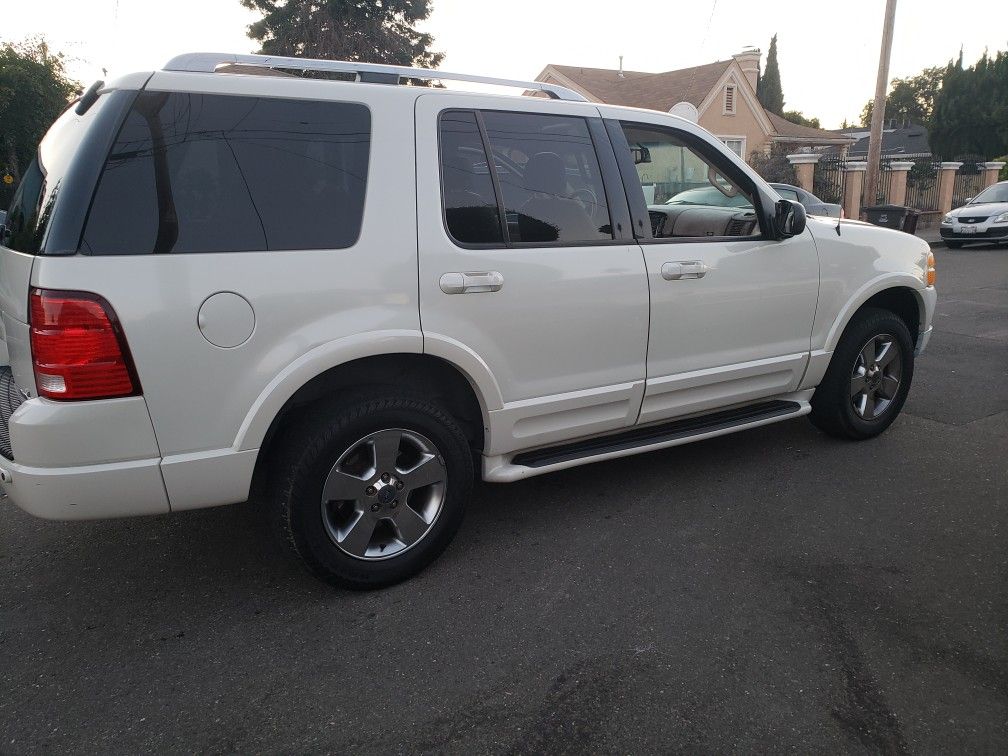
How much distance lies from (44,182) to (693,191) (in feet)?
10.5

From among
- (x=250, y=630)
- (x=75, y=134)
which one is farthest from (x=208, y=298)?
(x=250, y=630)

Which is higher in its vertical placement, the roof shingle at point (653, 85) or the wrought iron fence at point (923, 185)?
the roof shingle at point (653, 85)

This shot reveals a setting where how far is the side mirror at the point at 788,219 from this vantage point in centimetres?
400

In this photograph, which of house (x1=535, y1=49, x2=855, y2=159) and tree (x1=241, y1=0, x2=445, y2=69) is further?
house (x1=535, y1=49, x2=855, y2=159)

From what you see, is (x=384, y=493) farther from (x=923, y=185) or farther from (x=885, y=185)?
(x=923, y=185)

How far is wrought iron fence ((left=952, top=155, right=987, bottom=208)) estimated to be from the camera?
24812mm

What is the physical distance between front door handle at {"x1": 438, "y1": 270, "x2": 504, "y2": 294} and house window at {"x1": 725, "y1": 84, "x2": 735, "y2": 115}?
36052 millimetres

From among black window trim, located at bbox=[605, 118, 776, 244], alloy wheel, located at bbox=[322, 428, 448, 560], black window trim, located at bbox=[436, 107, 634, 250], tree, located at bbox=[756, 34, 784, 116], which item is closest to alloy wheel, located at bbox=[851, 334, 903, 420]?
black window trim, located at bbox=[605, 118, 776, 244]

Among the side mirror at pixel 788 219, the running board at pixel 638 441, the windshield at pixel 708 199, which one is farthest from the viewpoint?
the windshield at pixel 708 199

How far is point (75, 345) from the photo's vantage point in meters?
2.50

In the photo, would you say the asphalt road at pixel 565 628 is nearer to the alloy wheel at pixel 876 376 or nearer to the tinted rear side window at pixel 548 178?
the alloy wheel at pixel 876 376

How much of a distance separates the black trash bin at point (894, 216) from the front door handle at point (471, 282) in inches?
692

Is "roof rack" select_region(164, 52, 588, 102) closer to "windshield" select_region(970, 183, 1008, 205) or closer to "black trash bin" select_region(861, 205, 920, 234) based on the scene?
"black trash bin" select_region(861, 205, 920, 234)

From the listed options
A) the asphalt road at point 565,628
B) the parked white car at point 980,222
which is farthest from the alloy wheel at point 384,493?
the parked white car at point 980,222
